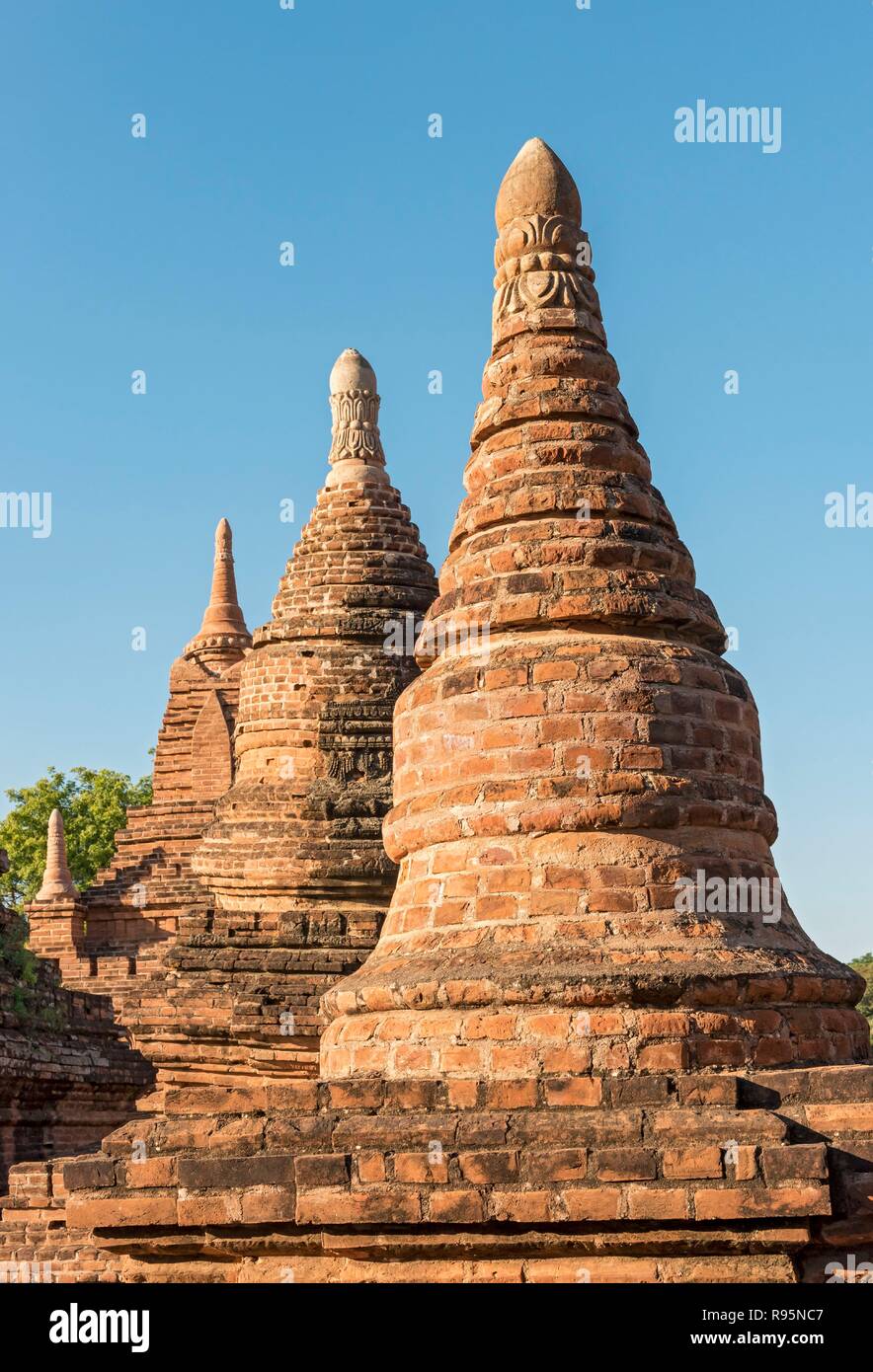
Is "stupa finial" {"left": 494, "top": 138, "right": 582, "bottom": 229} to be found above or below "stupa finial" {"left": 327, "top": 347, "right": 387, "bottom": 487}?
below

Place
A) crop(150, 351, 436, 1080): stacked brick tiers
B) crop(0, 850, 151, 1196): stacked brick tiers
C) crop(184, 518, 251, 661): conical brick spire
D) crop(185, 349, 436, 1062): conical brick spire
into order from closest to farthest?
1. crop(0, 850, 151, 1196): stacked brick tiers
2. crop(150, 351, 436, 1080): stacked brick tiers
3. crop(185, 349, 436, 1062): conical brick spire
4. crop(184, 518, 251, 661): conical brick spire

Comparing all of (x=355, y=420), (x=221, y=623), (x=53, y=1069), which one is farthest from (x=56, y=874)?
(x=53, y=1069)

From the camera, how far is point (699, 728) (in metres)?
7.19

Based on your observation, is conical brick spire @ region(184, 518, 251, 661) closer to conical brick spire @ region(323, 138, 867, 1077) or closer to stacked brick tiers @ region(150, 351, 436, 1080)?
stacked brick tiers @ region(150, 351, 436, 1080)

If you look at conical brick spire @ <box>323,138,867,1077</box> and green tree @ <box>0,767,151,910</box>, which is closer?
conical brick spire @ <box>323,138,867,1077</box>

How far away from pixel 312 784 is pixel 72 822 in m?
31.3

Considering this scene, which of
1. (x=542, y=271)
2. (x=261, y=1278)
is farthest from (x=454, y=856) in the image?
(x=542, y=271)

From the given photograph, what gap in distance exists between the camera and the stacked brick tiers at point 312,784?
1359cm

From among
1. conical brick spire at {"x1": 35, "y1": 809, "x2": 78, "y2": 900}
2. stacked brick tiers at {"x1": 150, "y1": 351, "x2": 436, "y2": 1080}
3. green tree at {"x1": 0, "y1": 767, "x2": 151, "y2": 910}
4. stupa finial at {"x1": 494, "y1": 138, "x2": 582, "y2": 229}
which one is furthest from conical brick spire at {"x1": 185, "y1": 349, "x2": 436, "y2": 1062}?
green tree at {"x1": 0, "y1": 767, "x2": 151, "y2": 910}

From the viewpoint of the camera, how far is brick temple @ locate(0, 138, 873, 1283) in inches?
233

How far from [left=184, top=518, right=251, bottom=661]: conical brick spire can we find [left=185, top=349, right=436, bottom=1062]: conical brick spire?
1298 cm

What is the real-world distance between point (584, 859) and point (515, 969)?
21.6 inches

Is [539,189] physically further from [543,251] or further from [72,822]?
[72,822]

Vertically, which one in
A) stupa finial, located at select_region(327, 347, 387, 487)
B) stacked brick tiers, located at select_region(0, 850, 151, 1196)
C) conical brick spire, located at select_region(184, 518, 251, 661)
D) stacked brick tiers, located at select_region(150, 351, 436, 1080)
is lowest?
stacked brick tiers, located at select_region(0, 850, 151, 1196)
